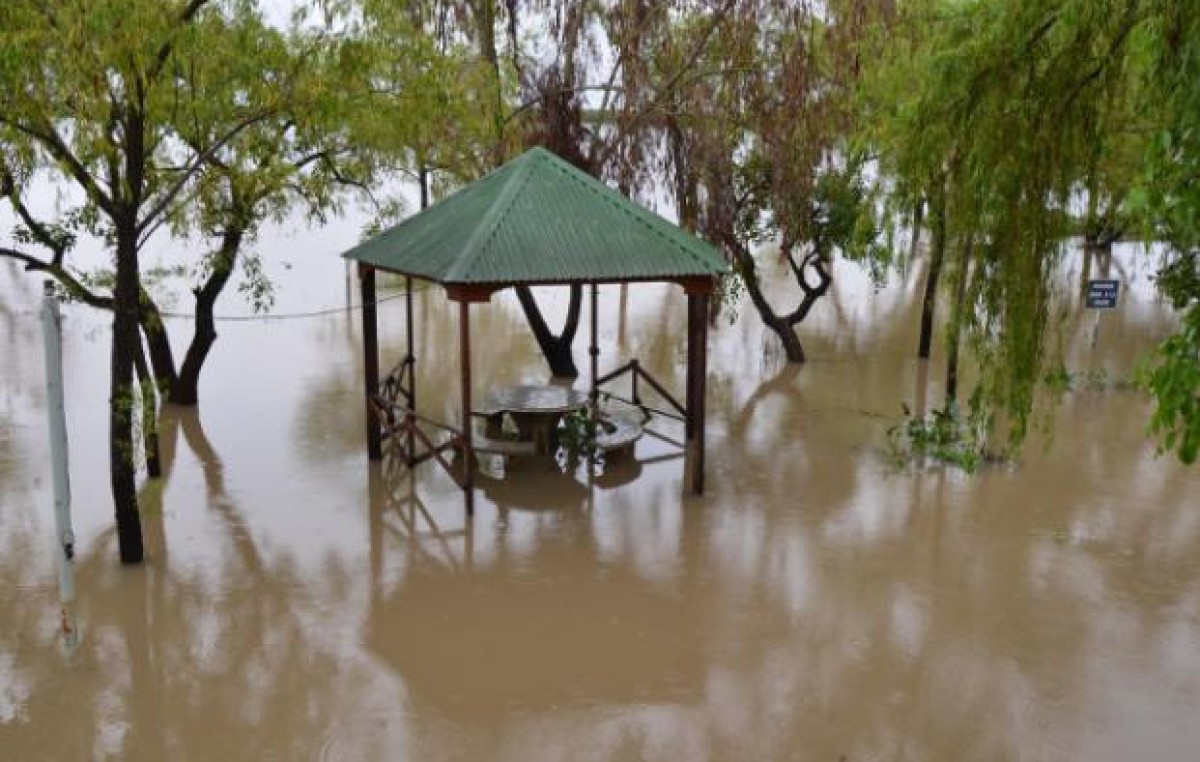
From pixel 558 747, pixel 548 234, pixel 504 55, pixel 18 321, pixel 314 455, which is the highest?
pixel 504 55

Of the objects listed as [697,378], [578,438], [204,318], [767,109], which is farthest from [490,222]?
[204,318]

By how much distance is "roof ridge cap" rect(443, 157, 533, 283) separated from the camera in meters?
10.1

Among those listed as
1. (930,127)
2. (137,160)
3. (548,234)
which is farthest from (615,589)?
(137,160)

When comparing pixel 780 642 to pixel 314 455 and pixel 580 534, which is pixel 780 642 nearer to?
pixel 580 534

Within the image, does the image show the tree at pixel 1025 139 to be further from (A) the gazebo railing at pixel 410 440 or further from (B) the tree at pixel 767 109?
(A) the gazebo railing at pixel 410 440

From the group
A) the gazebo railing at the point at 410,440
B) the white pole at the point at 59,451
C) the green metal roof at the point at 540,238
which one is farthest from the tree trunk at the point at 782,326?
the white pole at the point at 59,451

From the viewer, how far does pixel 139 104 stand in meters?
8.58

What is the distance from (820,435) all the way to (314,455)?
7085 mm

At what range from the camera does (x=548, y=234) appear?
1087cm

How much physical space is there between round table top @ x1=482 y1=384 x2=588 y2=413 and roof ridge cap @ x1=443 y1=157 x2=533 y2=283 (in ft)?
9.48

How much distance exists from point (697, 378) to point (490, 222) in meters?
3.05

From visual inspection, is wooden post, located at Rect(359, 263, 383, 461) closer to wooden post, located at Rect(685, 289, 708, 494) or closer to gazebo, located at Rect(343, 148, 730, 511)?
gazebo, located at Rect(343, 148, 730, 511)

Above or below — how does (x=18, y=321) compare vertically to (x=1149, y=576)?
above

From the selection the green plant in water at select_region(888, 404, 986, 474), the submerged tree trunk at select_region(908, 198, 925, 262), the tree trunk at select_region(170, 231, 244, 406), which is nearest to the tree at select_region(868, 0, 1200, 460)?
the submerged tree trunk at select_region(908, 198, 925, 262)
